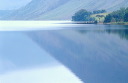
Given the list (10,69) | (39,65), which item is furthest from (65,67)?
(10,69)

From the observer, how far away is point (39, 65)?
30.5 meters

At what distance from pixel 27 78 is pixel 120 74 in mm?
7319

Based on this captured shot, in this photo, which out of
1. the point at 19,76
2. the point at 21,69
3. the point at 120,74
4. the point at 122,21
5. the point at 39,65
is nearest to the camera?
the point at 120,74

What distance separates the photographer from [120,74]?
77.2 ft

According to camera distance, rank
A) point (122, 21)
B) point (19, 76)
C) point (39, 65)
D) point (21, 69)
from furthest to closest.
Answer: point (122, 21) < point (39, 65) < point (21, 69) < point (19, 76)

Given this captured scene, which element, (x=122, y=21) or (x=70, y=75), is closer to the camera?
(x=70, y=75)

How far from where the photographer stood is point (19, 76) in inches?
987

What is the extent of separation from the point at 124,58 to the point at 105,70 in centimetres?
677

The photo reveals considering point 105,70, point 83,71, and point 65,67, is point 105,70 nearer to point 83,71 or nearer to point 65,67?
point 83,71

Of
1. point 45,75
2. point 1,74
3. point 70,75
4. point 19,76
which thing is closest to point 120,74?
point 70,75

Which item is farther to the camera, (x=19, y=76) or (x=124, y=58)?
(x=124, y=58)

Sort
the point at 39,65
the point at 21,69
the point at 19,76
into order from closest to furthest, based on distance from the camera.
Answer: the point at 19,76 → the point at 21,69 → the point at 39,65

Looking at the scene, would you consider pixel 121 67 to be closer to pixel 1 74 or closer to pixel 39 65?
pixel 39 65

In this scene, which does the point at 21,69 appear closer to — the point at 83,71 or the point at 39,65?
the point at 39,65
